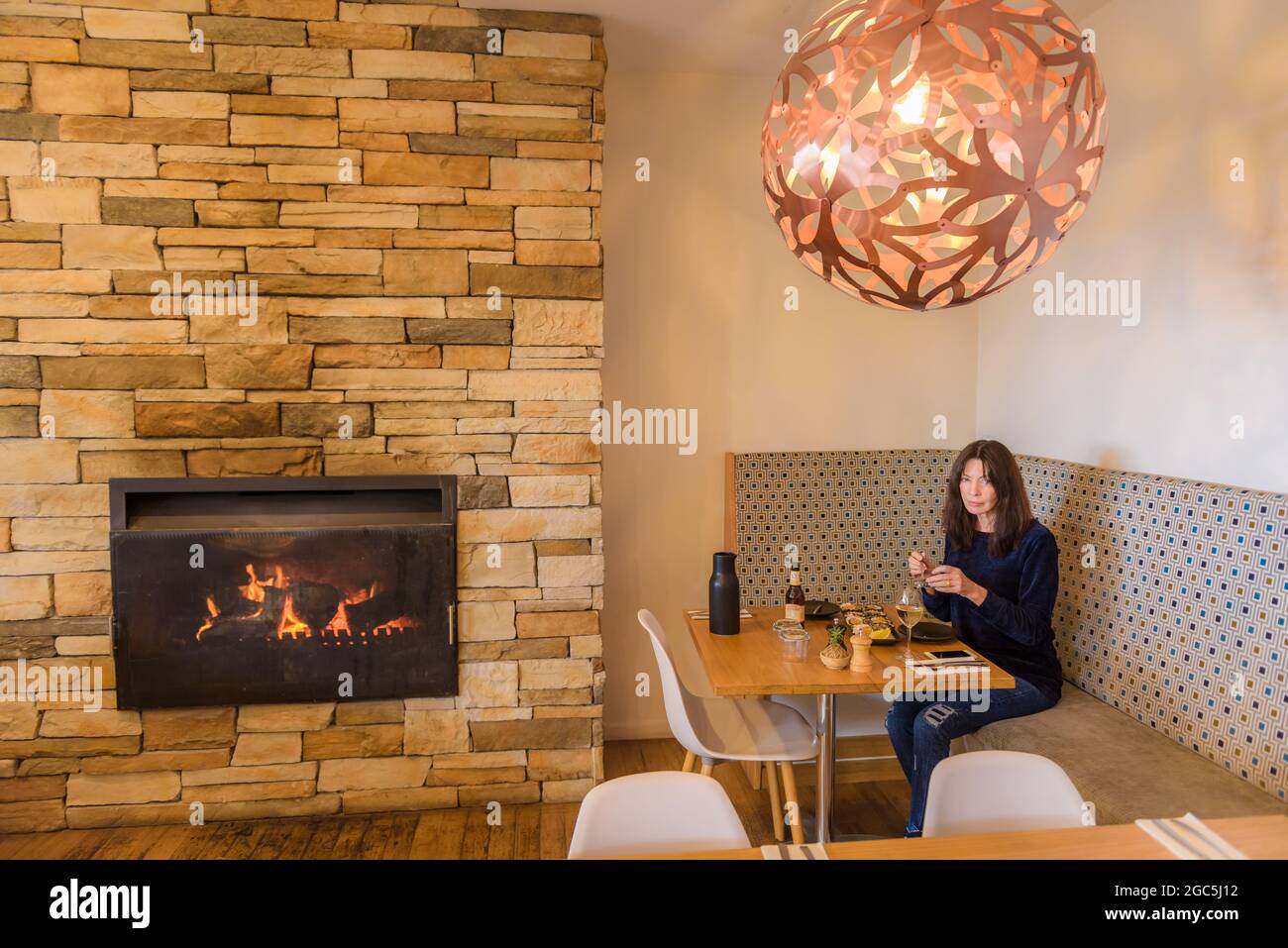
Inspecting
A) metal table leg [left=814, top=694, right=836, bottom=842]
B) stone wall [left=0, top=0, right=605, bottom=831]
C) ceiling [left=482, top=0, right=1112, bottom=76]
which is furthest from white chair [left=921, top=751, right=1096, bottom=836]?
ceiling [left=482, top=0, right=1112, bottom=76]

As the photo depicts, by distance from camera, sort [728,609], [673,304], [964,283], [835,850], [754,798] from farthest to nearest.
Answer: [673,304]
[754,798]
[728,609]
[835,850]
[964,283]

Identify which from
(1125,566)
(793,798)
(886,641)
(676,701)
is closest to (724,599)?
(676,701)

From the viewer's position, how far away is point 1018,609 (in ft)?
8.74

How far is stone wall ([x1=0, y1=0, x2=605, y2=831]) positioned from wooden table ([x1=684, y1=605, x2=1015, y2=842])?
69 centimetres

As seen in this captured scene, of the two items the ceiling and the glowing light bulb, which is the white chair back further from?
the ceiling

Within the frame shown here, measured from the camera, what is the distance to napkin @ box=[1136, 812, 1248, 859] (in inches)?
56.6

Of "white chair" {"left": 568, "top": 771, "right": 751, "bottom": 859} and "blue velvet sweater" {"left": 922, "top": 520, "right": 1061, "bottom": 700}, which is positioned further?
"blue velvet sweater" {"left": 922, "top": 520, "right": 1061, "bottom": 700}

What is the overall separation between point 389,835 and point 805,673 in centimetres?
156

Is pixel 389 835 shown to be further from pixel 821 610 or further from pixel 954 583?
pixel 954 583

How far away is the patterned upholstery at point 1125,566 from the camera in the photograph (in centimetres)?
227

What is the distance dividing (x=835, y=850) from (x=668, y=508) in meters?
2.35
